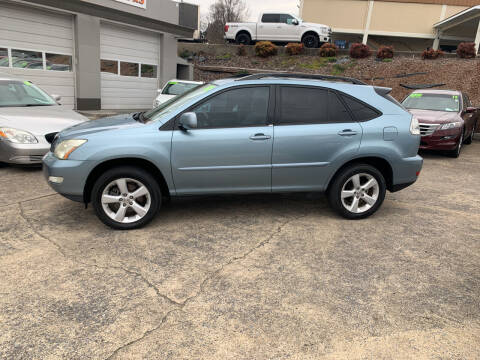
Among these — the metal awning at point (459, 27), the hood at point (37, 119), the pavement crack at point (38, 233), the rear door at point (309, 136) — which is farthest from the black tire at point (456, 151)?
the metal awning at point (459, 27)

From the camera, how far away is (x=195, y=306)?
2.83 metres

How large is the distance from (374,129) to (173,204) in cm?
272

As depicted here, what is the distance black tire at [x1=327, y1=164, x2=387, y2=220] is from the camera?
448cm

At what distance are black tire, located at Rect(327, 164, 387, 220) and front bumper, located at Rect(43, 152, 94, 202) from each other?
9.11ft

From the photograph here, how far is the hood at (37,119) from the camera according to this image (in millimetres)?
6086

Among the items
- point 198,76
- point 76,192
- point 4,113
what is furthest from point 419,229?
point 198,76

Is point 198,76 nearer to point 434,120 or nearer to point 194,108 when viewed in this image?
point 434,120

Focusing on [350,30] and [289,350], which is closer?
[289,350]

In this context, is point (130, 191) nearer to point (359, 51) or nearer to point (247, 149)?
point (247, 149)

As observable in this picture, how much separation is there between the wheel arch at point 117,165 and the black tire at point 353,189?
1987mm

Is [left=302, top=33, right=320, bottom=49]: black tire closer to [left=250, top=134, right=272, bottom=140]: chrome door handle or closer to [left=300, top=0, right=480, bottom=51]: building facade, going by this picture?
[left=300, top=0, right=480, bottom=51]: building facade

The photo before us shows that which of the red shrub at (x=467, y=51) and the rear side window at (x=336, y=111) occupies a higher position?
the red shrub at (x=467, y=51)

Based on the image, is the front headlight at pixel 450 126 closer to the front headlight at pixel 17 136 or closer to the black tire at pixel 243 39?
the front headlight at pixel 17 136

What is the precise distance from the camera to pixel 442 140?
340 inches
